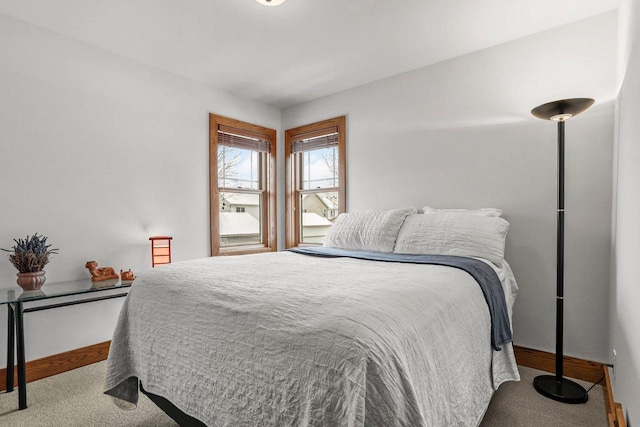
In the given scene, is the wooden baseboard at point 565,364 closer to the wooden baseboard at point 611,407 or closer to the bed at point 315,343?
the wooden baseboard at point 611,407

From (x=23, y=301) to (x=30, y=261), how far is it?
0.33 metres

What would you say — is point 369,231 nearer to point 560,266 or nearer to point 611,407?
point 560,266

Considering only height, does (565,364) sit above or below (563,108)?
below

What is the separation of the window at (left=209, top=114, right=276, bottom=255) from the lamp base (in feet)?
9.82

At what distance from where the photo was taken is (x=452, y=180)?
9.64ft

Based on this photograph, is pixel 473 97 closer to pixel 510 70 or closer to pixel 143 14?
pixel 510 70

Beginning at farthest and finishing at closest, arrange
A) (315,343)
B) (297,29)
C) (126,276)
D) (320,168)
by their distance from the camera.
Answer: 1. (320,168)
2. (126,276)
3. (297,29)
4. (315,343)

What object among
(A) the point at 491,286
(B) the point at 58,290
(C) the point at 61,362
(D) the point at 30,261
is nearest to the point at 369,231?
(A) the point at 491,286

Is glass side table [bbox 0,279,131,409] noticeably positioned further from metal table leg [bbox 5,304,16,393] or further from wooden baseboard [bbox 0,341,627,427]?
wooden baseboard [bbox 0,341,627,427]

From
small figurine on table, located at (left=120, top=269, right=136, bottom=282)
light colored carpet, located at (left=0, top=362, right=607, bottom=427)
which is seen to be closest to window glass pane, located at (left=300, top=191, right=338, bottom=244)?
small figurine on table, located at (left=120, top=269, right=136, bottom=282)

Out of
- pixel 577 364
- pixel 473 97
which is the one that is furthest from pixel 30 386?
pixel 473 97

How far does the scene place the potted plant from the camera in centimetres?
220

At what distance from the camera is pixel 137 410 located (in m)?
1.96

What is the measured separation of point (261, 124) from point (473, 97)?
2393 mm
